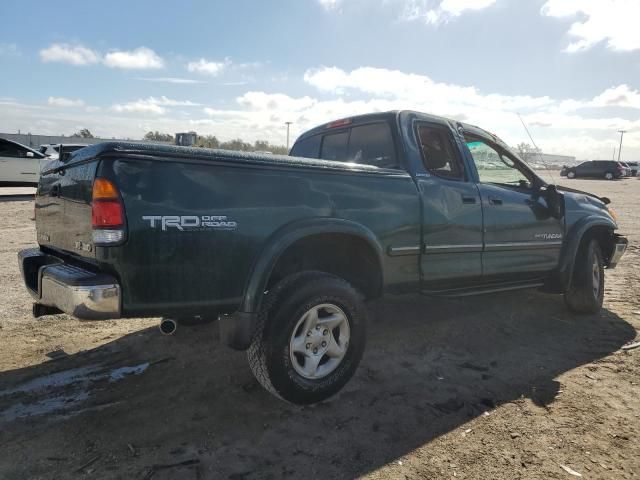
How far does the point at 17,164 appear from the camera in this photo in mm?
14852

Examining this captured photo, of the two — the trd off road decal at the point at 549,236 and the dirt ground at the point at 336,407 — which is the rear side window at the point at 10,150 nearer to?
the dirt ground at the point at 336,407

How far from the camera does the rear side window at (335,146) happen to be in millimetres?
4543

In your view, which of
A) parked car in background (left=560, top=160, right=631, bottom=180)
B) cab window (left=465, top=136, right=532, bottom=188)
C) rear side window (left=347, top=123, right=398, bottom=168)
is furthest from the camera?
parked car in background (left=560, top=160, right=631, bottom=180)

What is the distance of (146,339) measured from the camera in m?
4.24

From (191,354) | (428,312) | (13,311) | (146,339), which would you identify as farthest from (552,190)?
(13,311)

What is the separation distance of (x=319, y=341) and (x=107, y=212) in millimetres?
1552

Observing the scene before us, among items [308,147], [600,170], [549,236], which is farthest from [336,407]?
[600,170]

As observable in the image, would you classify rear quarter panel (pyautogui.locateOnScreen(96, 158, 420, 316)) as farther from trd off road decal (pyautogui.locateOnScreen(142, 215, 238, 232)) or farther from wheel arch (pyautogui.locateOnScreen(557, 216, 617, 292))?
wheel arch (pyautogui.locateOnScreen(557, 216, 617, 292))

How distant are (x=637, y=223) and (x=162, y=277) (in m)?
13.5

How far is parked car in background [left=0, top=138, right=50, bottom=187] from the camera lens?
14648mm

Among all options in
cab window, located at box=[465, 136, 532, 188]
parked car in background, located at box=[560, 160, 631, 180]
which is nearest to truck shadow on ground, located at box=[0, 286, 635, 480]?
cab window, located at box=[465, 136, 532, 188]

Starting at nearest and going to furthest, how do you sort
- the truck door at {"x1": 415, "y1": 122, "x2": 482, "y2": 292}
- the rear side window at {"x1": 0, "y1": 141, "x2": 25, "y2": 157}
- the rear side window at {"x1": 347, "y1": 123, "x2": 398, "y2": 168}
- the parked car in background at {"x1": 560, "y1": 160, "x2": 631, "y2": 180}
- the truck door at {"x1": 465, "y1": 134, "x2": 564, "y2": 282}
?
1. the truck door at {"x1": 415, "y1": 122, "x2": 482, "y2": 292}
2. the rear side window at {"x1": 347, "y1": 123, "x2": 398, "y2": 168}
3. the truck door at {"x1": 465, "y1": 134, "x2": 564, "y2": 282}
4. the rear side window at {"x1": 0, "y1": 141, "x2": 25, "y2": 157}
5. the parked car in background at {"x1": 560, "y1": 160, "x2": 631, "y2": 180}

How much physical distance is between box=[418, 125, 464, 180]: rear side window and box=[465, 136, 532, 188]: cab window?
0.74 feet

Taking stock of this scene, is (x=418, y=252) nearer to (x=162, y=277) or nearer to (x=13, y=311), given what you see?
(x=162, y=277)
